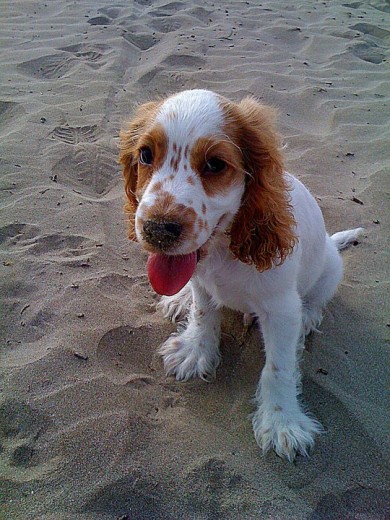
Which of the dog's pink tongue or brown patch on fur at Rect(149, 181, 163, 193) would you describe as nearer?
brown patch on fur at Rect(149, 181, 163, 193)

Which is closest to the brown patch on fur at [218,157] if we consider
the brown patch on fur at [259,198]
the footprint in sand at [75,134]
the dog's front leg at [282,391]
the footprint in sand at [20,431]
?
the brown patch on fur at [259,198]

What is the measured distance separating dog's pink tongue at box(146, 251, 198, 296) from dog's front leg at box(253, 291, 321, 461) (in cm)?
56

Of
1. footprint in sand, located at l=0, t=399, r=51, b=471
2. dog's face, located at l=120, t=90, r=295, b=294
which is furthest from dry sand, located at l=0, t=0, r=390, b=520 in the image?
dog's face, located at l=120, t=90, r=295, b=294

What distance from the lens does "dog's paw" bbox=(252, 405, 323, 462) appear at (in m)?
2.64

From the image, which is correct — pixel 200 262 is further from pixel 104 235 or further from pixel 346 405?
pixel 104 235

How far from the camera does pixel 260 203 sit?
2.42 metres

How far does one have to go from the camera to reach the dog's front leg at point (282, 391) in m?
2.65

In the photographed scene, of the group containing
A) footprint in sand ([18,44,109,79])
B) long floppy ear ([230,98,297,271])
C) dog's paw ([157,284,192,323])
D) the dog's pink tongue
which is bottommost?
dog's paw ([157,284,192,323])

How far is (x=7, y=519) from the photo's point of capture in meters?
2.19

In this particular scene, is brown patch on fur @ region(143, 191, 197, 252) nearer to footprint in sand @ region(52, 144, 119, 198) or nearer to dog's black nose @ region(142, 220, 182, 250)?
dog's black nose @ region(142, 220, 182, 250)

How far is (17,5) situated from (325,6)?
5.77 meters

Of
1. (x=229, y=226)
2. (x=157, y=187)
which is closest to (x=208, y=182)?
(x=157, y=187)

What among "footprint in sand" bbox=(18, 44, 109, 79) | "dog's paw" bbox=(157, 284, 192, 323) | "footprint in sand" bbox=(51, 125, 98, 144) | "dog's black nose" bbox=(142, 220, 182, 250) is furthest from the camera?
"footprint in sand" bbox=(18, 44, 109, 79)

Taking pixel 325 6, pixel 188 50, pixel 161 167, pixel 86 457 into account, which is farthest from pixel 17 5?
pixel 86 457
